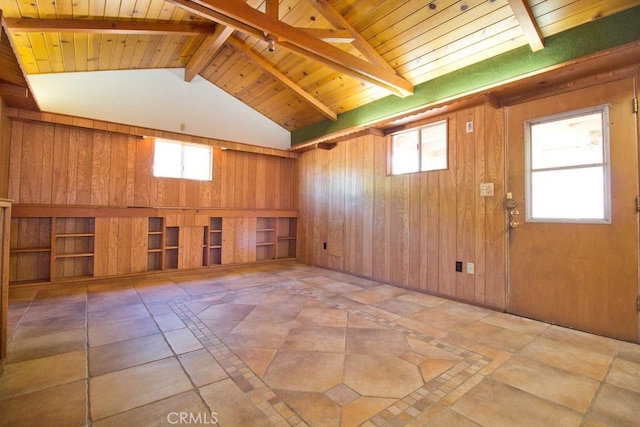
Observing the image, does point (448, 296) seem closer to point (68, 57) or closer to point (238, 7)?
point (238, 7)

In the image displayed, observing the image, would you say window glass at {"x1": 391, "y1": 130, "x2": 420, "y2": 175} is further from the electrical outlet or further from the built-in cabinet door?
the electrical outlet

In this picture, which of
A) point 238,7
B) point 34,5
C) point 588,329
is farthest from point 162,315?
point 588,329

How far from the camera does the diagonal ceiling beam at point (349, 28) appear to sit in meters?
3.16

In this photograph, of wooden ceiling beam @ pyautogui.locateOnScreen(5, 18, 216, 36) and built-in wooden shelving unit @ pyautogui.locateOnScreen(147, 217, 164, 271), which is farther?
built-in wooden shelving unit @ pyautogui.locateOnScreen(147, 217, 164, 271)

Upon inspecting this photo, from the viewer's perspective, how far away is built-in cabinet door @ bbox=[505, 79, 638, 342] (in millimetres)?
2398

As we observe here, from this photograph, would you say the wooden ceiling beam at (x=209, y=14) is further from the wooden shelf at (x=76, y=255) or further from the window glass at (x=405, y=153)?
the wooden shelf at (x=76, y=255)

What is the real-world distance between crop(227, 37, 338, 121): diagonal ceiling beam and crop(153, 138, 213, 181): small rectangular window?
1.77 m

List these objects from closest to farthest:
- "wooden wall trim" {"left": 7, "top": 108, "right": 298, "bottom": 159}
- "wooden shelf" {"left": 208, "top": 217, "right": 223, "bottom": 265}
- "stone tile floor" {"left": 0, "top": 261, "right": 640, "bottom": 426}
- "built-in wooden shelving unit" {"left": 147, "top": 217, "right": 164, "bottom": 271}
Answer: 1. "stone tile floor" {"left": 0, "top": 261, "right": 640, "bottom": 426}
2. "wooden wall trim" {"left": 7, "top": 108, "right": 298, "bottom": 159}
3. "built-in wooden shelving unit" {"left": 147, "top": 217, "right": 164, "bottom": 271}
4. "wooden shelf" {"left": 208, "top": 217, "right": 223, "bottom": 265}

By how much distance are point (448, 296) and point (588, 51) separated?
275 cm

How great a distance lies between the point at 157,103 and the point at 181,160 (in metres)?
0.97

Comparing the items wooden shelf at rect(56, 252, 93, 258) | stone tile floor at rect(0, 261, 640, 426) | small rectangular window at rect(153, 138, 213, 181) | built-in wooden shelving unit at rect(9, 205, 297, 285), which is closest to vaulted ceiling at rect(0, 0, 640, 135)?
small rectangular window at rect(153, 138, 213, 181)

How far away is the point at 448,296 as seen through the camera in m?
3.54

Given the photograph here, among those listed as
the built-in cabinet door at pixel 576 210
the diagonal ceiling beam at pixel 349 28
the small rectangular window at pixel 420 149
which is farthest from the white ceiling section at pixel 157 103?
the built-in cabinet door at pixel 576 210

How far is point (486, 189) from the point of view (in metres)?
3.21
